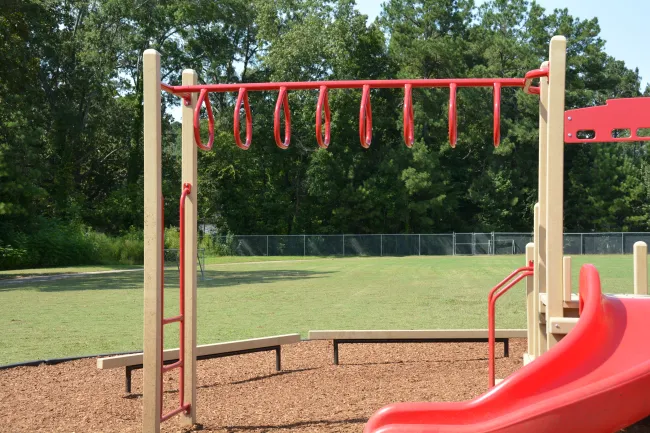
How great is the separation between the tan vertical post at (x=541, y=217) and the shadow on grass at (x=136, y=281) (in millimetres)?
17453

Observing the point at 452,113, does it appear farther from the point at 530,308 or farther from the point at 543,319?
the point at 530,308

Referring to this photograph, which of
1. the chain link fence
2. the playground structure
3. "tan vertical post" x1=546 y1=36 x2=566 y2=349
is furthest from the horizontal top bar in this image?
the chain link fence

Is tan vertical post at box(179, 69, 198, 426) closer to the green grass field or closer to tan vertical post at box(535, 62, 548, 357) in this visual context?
tan vertical post at box(535, 62, 548, 357)

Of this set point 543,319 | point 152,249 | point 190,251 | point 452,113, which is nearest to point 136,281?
point 190,251

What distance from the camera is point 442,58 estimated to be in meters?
56.0

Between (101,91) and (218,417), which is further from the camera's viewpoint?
(101,91)

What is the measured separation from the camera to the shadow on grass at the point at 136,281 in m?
23.3

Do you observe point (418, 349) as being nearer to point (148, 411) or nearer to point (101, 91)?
point (148, 411)

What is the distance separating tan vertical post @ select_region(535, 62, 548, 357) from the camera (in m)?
5.34

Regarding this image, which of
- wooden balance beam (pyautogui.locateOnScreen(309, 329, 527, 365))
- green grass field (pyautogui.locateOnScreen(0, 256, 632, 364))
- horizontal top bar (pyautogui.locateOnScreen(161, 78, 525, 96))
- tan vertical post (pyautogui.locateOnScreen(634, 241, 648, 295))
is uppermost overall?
horizontal top bar (pyautogui.locateOnScreen(161, 78, 525, 96))

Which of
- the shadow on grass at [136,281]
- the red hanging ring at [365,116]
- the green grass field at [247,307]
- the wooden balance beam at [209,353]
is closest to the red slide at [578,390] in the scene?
the red hanging ring at [365,116]

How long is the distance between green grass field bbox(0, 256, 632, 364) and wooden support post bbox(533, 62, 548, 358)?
6.60m

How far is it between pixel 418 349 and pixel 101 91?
45597 mm

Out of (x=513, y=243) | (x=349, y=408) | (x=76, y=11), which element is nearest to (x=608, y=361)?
(x=349, y=408)
